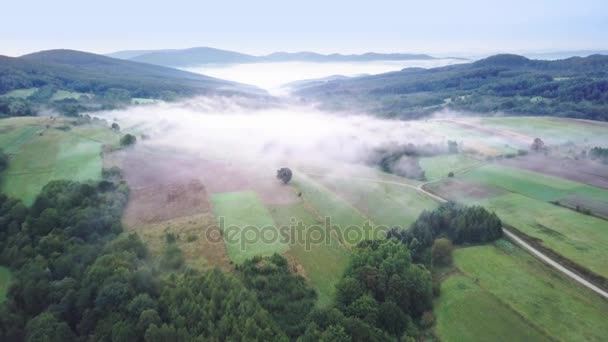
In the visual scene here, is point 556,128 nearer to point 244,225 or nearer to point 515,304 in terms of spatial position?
point 515,304

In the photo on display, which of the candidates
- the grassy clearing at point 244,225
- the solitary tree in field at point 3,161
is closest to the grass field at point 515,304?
the grassy clearing at point 244,225

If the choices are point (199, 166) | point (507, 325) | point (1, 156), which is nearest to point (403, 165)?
point (199, 166)

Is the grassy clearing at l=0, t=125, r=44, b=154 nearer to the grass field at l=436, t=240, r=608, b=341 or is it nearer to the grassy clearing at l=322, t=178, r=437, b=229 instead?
the grassy clearing at l=322, t=178, r=437, b=229

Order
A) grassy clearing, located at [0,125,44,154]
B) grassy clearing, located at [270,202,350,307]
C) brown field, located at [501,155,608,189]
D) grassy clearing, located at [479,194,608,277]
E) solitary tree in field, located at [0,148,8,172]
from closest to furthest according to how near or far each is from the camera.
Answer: grassy clearing, located at [270,202,350,307], grassy clearing, located at [479,194,608,277], solitary tree in field, located at [0,148,8,172], brown field, located at [501,155,608,189], grassy clearing, located at [0,125,44,154]

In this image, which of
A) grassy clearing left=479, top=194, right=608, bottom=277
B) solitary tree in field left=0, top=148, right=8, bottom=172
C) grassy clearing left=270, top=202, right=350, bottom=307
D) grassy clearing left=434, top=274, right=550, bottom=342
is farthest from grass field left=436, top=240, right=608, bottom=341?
solitary tree in field left=0, top=148, right=8, bottom=172

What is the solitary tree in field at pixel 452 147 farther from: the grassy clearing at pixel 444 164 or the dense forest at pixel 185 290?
the dense forest at pixel 185 290

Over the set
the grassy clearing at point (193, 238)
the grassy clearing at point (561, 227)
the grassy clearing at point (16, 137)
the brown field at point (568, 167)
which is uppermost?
the grassy clearing at point (16, 137)

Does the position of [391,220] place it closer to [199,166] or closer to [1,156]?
[199,166]

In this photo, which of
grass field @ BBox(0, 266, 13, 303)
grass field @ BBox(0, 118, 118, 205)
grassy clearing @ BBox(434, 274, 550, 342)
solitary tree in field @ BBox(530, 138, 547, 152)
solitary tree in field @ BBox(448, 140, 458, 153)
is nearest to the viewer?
grassy clearing @ BBox(434, 274, 550, 342)
